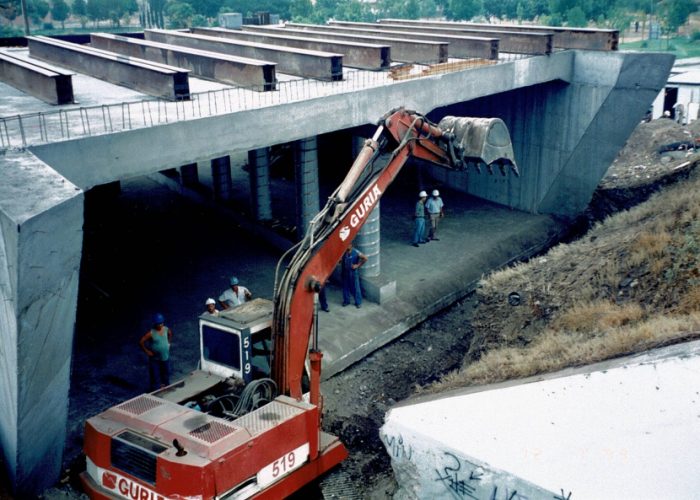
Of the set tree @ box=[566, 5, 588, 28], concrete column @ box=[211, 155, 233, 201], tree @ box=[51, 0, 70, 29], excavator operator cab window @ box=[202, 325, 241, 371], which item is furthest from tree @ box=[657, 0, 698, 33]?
excavator operator cab window @ box=[202, 325, 241, 371]

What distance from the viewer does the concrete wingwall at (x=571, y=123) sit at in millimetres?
22297

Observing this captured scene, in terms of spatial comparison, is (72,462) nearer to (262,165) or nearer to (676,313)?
(676,313)

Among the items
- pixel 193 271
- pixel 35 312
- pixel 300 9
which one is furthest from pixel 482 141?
pixel 300 9

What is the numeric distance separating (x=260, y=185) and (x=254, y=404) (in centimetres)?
1285

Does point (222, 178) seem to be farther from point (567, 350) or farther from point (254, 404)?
point (567, 350)

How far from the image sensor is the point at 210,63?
1783cm

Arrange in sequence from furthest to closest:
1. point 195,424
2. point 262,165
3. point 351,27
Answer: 1. point 351,27
2. point 262,165
3. point 195,424

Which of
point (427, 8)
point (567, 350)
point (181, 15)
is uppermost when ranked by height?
point (427, 8)

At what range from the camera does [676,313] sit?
10.7 m

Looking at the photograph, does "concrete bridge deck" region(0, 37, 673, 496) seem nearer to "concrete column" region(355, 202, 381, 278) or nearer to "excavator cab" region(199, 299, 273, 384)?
"concrete column" region(355, 202, 381, 278)

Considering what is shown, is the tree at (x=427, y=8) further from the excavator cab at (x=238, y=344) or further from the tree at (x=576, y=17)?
the excavator cab at (x=238, y=344)

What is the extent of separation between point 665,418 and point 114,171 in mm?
9203

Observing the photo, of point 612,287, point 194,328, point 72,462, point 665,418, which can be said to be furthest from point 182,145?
point 665,418

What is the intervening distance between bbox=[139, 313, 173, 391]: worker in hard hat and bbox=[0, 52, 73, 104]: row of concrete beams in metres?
5.62
